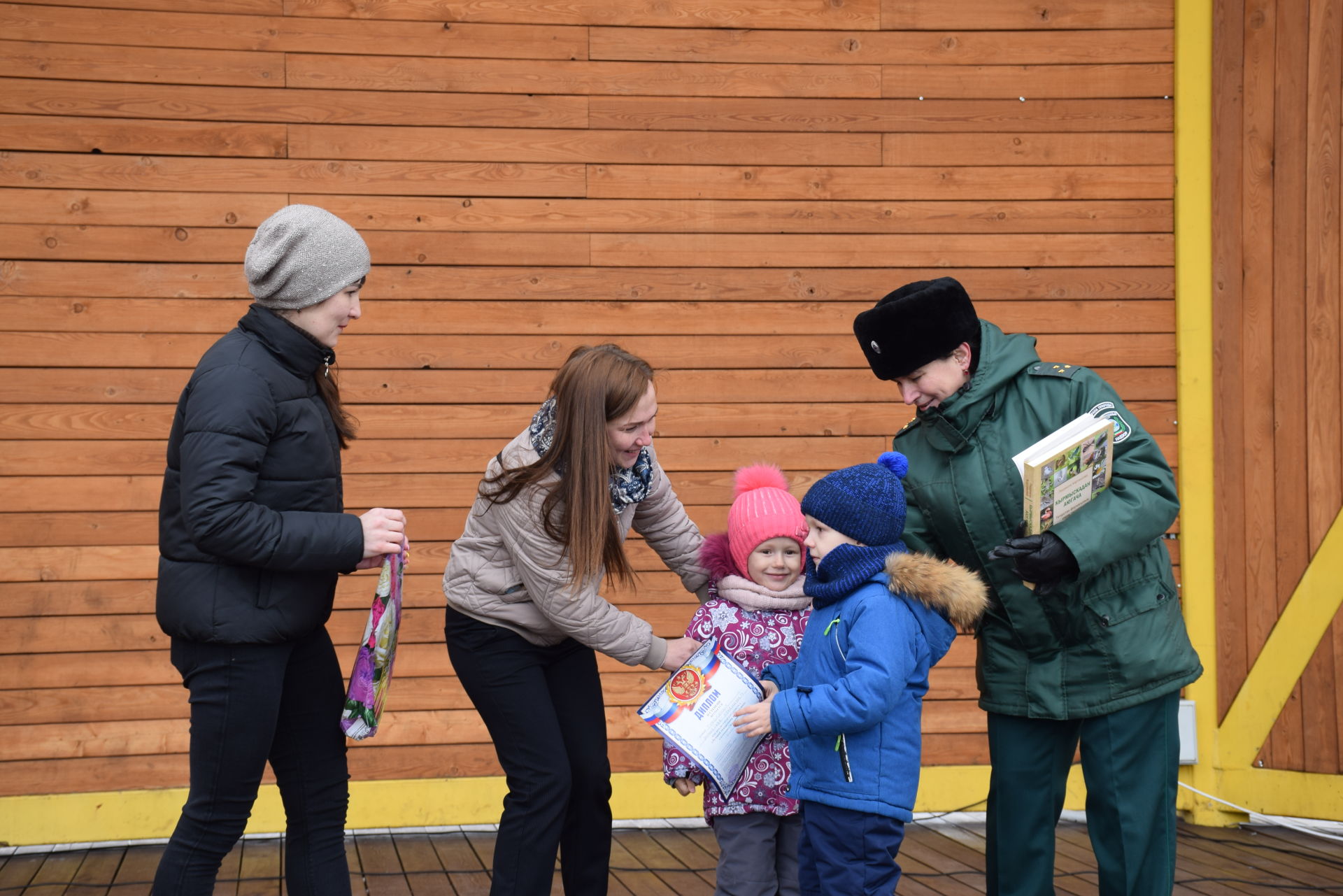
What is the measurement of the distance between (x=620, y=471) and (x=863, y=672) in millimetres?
806

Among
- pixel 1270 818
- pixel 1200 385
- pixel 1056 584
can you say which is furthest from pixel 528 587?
pixel 1270 818

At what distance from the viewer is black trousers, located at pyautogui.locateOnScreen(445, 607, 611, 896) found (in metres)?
2.81

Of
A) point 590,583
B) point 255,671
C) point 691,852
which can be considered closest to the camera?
point 255,671

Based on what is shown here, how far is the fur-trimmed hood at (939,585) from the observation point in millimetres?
2547

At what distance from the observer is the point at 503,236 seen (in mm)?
4398

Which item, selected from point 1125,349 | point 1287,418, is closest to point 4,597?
point 1125,349

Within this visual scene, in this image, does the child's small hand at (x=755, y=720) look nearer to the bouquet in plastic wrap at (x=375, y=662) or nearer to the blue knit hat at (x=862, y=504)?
the blue knit hat at (x=862, y=504)

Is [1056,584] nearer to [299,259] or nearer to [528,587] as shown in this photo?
[528,587]

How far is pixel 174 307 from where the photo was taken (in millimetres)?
4258

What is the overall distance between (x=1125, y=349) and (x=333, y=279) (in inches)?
124

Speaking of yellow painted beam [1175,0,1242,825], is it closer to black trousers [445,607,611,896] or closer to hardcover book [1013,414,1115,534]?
hardcover book [1013,414,1115,534]

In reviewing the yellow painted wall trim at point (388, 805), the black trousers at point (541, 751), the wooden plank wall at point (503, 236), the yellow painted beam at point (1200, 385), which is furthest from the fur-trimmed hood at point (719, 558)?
the yellow painted beam at point (1200, 385)

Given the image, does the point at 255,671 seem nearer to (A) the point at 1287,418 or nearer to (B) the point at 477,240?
(B) the point at 477,240

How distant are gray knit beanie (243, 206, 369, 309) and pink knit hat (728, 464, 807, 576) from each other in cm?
106
